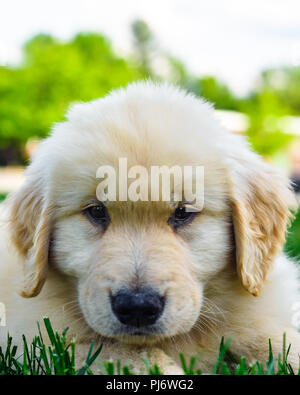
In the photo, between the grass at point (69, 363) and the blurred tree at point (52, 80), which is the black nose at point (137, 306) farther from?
the blurred tree at point (52, 80)

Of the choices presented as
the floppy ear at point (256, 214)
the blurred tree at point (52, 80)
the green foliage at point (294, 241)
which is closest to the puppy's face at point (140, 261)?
the floppy ear at point (256, 214)

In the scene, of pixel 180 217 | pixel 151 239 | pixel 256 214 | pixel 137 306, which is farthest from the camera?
pixel 256 214

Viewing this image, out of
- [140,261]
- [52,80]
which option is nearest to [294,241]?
[140,261]

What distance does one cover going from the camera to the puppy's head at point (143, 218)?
2.50m

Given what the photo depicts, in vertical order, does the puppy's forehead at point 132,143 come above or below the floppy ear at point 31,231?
above

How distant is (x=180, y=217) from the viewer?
2.80m

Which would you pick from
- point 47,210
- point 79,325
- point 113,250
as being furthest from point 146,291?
point 47,210

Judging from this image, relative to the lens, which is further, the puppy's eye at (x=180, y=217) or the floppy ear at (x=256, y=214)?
the floppy ear at (x=256, y=214)

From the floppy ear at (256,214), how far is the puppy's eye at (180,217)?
0.29 m

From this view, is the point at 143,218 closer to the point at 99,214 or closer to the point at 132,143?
the point at 99,214

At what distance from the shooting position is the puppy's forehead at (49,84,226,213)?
9.00 ft

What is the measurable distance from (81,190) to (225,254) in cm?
86

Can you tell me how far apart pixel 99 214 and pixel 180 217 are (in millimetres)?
426

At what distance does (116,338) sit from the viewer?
2.62 m
